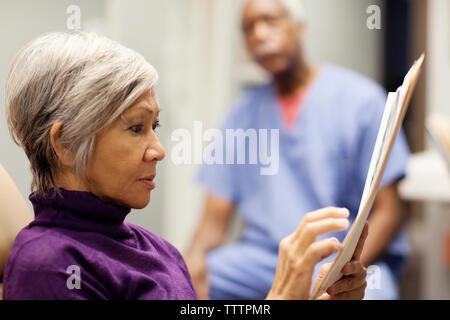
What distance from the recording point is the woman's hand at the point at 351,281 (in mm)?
→ 633

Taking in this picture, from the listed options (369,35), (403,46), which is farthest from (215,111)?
(403,46)

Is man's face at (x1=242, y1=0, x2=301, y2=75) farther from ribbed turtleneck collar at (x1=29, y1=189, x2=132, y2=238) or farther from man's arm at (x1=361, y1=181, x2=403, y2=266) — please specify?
ribbed turtleneck collar at (x1=29, y1=189, x2=132, y2=238)

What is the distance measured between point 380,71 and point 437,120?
99 cm

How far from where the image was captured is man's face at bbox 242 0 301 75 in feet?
5.16

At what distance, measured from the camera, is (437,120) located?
4.33ft

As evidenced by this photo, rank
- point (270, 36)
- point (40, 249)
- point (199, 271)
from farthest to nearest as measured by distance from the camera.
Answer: point (270, 36)
point (199, 271)
point (40, 249)

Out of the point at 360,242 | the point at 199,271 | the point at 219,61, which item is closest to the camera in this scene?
the point at 360,242

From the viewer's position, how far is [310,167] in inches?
56.7

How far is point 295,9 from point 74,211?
1158 millimetres

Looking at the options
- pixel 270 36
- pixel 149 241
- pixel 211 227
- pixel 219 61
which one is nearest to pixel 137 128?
pixel 149 241

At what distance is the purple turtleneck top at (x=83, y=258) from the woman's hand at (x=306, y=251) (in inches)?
3.7

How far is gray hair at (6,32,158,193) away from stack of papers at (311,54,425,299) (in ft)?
0.70

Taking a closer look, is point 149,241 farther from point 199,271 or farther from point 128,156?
point 199,271

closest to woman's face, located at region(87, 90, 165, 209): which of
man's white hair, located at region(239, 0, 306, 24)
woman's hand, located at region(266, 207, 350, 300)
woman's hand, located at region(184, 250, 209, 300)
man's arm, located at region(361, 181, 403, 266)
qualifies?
woman's hand, located at region(266, 207, 350, 300)
